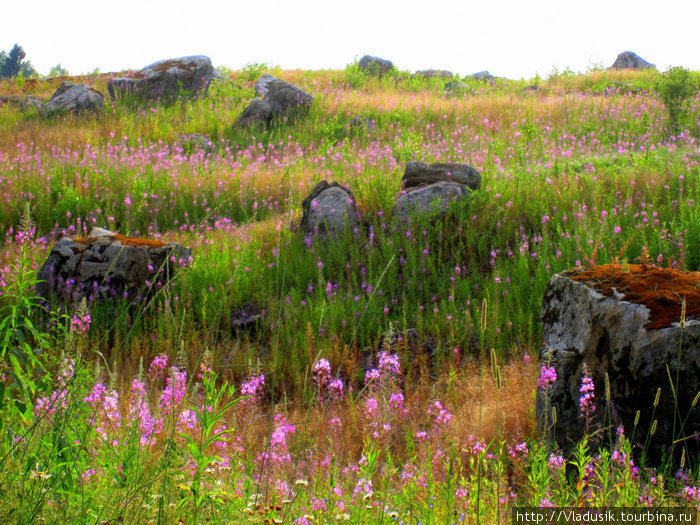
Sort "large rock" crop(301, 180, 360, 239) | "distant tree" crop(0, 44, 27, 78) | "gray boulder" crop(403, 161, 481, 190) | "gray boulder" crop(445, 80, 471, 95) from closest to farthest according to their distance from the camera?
"large rock" crop(301, 180, 360, 239) < "gray boulder" crop(403, 161, 481, 190) < "gray boulder" crop(445, 80, 471, 95) < "distant tree" crop(0, 44, 27, 78)

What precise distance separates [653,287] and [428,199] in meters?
4.17

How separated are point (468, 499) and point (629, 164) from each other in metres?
7.52

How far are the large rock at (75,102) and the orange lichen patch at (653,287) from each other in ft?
56.0

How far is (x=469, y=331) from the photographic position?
527 cm

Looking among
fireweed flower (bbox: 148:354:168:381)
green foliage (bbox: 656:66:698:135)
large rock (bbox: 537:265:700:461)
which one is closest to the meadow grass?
fireweed flower (bbox: 148:354:168:381)

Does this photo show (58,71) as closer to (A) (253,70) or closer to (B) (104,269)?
(A) (253,70)

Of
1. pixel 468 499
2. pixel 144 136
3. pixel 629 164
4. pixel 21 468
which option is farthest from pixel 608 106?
pixel 21 468

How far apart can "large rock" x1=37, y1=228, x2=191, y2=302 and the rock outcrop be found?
292cm

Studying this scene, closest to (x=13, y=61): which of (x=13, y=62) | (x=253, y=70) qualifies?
(x=13, y=62)

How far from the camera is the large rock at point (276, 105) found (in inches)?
627

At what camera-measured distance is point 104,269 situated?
6.19 metres

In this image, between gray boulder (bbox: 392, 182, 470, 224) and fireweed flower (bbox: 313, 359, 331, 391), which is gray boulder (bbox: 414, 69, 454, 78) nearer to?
gray boulder (bbox: 392, 182, 470, 224)

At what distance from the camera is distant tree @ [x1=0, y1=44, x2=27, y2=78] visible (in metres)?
57.0

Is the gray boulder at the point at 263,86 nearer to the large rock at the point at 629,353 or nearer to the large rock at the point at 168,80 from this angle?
the large rock at the point at 168,80
